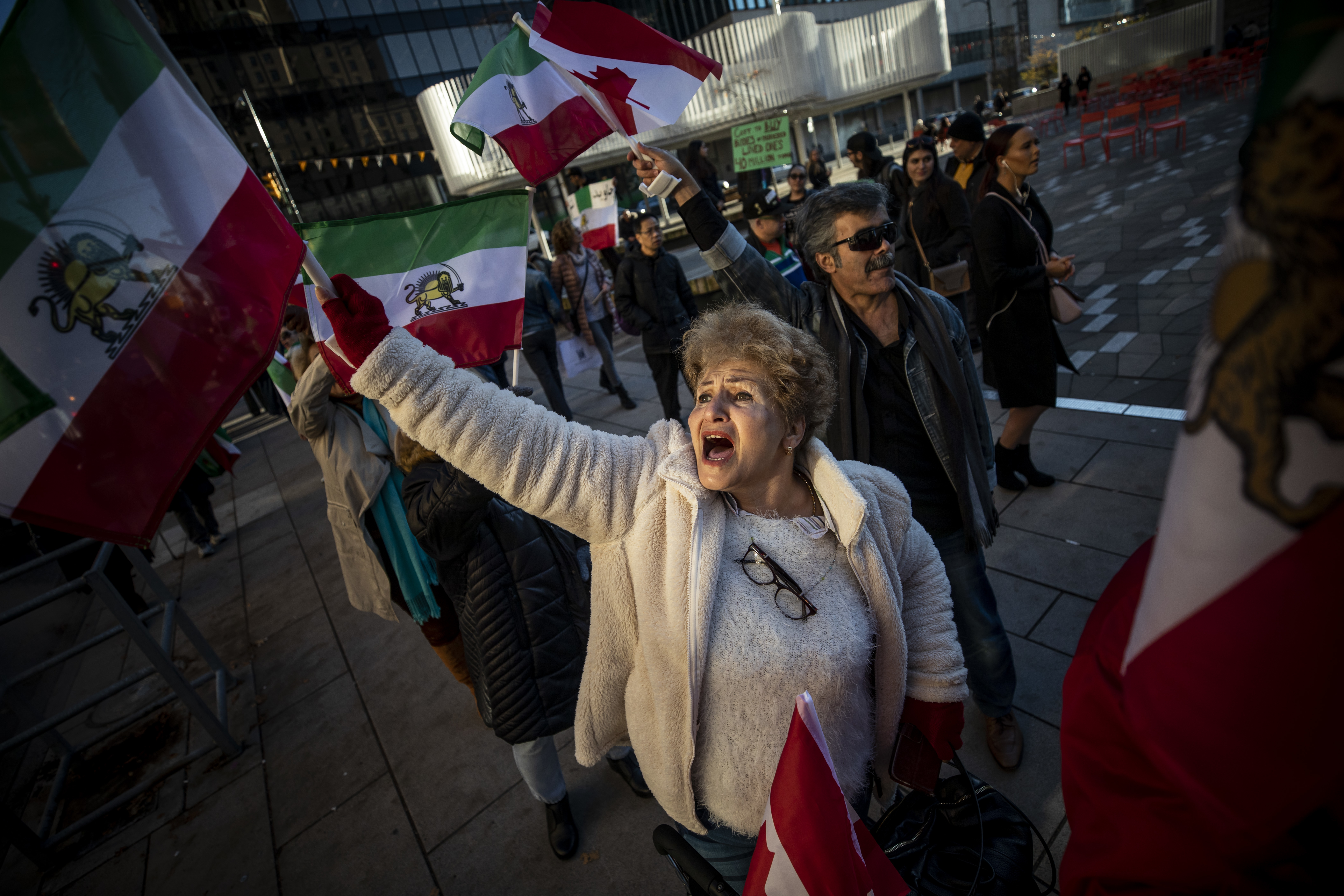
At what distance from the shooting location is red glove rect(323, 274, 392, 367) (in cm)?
149

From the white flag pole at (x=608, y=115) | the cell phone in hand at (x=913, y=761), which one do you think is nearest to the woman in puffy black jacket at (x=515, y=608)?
the cell phone in hand at (x=913, y=761)

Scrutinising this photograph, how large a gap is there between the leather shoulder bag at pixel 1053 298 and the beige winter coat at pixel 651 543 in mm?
2452

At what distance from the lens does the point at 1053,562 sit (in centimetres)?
338

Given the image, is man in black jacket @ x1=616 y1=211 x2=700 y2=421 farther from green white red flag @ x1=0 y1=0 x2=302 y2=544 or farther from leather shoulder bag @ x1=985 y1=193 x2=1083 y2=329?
green white red flag @ x1=0 y1=0 x2=302 y2=544

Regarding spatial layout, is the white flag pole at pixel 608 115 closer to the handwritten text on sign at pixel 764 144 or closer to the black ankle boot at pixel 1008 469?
the black ankle boot at pixel 1008 469

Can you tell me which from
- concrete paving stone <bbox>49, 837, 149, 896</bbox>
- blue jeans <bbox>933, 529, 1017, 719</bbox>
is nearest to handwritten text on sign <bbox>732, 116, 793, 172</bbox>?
blue jeans <bbox>933, 529, 1017, 719</bbox>

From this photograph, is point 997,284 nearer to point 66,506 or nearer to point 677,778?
point 677,778

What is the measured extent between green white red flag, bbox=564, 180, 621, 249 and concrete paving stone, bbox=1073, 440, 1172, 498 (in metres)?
5.70

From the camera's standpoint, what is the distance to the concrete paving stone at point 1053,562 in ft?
10.4

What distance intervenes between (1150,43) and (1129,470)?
122 ft

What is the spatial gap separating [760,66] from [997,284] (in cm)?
2204

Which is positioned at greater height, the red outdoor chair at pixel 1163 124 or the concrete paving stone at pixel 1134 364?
the red outdoor chair at pixel 1163 124

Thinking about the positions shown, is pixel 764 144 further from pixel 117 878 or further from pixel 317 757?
pixel 117 878

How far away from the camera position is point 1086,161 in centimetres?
1544
